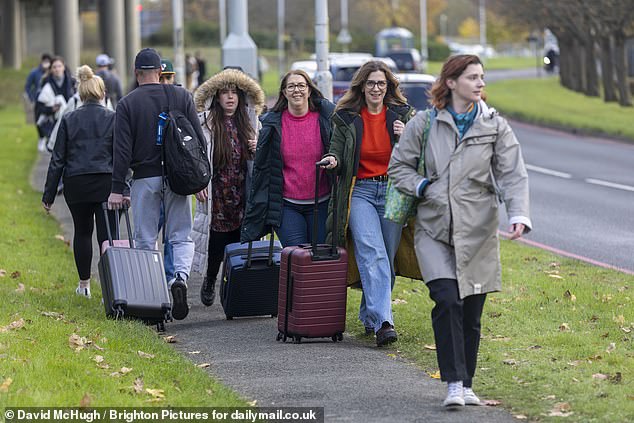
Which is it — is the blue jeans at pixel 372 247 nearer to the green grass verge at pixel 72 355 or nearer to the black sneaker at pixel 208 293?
the green grass verge at pixel 72 355

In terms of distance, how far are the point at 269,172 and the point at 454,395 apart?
9.07 ft

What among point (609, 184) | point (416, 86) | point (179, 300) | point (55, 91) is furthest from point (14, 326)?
point (416, 86)

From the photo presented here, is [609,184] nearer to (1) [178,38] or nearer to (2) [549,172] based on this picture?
(2) [549,172]

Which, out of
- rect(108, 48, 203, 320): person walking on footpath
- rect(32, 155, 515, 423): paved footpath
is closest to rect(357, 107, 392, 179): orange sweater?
rect(32, 155, 515, 423): paved footpath

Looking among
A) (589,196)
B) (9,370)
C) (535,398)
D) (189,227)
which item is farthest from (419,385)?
(589,196)

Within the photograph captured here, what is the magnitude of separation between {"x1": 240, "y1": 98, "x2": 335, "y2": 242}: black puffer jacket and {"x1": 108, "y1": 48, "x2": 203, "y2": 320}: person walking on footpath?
0.76 m

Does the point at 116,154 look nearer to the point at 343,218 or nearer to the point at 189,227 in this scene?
the point at 189,227

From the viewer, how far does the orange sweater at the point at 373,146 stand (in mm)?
8547

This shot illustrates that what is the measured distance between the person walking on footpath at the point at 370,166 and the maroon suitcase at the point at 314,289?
0.14 metres

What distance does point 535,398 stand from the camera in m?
6.96

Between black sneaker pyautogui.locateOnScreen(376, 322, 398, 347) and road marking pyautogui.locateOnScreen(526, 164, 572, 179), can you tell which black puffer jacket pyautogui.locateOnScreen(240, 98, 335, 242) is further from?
road marking pyautogui.locateOnScreen(526, 164, 572, 179)

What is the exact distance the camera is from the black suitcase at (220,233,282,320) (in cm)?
956

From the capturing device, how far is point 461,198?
6.70 meters

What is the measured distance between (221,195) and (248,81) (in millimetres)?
863
